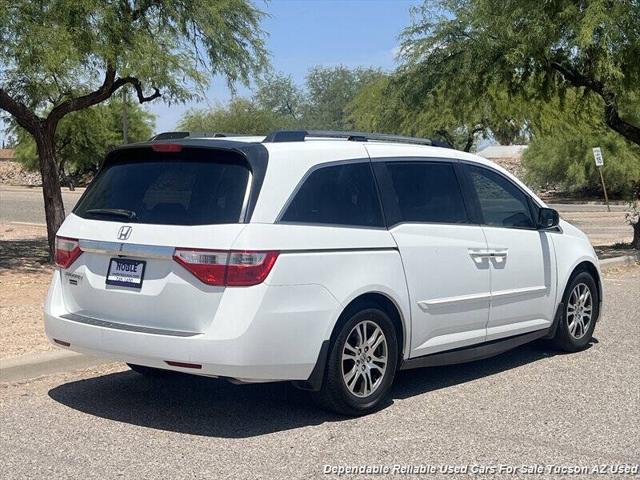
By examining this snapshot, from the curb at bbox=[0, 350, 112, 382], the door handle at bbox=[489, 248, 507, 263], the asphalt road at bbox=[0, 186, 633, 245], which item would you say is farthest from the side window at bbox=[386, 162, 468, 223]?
the asphalt road at bbox=[0, 186, 633, 245]

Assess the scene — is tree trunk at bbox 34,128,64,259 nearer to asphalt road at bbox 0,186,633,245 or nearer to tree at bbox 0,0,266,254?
tree at bbox 0,0,266,254

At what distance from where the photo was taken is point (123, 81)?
14.2 metres

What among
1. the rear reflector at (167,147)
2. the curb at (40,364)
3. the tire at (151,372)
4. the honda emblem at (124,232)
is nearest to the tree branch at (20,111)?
the curb at (40,364)

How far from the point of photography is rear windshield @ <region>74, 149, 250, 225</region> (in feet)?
18.7

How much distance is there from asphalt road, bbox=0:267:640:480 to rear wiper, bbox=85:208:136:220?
1.39m

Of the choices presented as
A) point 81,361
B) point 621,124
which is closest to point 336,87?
point 621,124

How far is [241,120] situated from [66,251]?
207ft

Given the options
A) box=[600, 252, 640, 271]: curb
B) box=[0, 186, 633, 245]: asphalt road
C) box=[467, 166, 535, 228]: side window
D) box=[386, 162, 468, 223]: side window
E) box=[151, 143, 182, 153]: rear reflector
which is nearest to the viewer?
box=[151, 143, 182, 153]: rear reflector

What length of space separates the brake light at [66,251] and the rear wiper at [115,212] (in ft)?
0.80

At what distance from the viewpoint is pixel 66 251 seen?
6.29 metres

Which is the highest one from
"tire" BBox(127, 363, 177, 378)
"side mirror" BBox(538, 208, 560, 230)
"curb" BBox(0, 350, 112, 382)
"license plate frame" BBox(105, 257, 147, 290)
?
"side mirror" BBox(538, 208, 560, 230)

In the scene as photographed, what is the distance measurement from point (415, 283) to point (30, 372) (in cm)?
316

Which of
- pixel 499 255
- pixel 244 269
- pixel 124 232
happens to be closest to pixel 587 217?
pixel 499 255

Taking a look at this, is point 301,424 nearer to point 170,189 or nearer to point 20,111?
point 170,189
